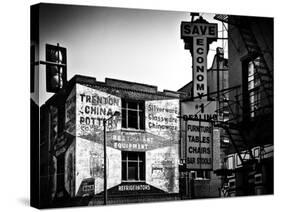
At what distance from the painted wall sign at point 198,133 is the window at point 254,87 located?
2.61ft

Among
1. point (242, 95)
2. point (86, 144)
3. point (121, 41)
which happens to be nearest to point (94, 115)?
point (86, 144)

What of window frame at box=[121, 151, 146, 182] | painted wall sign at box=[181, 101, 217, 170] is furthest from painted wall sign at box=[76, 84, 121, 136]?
painted wall sign at box=[181, 101, 217, 170]

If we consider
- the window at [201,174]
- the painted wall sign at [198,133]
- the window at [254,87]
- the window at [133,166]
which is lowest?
the window at [201,174]

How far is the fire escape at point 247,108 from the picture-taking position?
541 inches

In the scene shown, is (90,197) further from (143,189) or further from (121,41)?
(121,41)

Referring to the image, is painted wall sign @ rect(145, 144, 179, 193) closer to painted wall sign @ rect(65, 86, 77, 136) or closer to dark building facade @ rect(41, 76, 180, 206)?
dark building facade @ rect(41, 76, 180, 206)

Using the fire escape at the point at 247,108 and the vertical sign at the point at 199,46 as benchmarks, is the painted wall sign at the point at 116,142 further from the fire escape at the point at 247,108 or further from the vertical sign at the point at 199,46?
the fire escape at the point at 247,108

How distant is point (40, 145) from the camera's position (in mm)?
11742

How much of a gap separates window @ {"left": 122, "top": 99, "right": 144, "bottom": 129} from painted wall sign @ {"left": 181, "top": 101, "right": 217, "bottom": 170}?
0.87 metres

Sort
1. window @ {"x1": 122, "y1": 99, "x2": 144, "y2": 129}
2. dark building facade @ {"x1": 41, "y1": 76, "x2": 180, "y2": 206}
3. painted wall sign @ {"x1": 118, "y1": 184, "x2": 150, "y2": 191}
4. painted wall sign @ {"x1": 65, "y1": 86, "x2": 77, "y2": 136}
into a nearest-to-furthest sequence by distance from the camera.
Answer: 1. dark building facade @ {"x1": 41, "y1": 76, "x2": 180, "y2": 206}
2. painted wall sign @ {"x1": 65, "y1": 86, "x2": 77, "y2": 136}
3. painted wall sign @ {"x1": 118, "y1": 184, "x2": 150, "y2": 191}
4. window @ {"x1": 122, "y1": 99, "x2": 144, "y2": 129}

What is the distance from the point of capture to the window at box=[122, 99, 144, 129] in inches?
500

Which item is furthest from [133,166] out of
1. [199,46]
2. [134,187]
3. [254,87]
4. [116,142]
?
[254,87]

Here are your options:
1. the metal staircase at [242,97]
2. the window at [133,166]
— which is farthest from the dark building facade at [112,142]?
the metal staircase at [242,97]

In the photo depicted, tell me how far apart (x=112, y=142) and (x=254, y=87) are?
3157 millimetres
